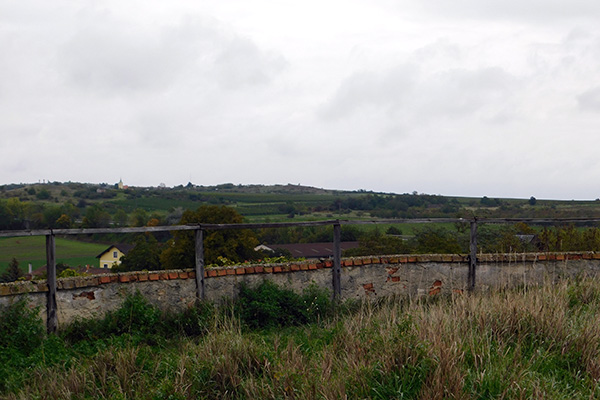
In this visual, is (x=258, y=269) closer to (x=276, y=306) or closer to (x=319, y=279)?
(x=276, y=306)

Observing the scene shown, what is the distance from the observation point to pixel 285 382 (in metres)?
4.09

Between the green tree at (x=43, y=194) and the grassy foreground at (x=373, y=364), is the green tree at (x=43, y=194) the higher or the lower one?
the higher one

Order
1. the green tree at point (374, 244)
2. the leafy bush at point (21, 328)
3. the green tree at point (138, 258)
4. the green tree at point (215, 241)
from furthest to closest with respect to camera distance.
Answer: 1. the green tree at point (215, 241)
2. the green tree at point (374, 244)
3. the green tree at point (138, 258)
4. the leafy bush at point (21, 328)

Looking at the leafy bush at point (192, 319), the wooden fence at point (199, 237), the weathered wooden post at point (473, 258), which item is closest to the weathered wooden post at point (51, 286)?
the wooden fence at point (199, 237)

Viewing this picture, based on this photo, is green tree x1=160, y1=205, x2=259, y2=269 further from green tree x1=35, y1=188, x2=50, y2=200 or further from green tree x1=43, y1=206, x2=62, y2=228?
green tree x1=35, y1=188, x2=50, y2=200

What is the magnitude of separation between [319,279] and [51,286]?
152 inches

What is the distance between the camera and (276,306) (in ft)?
25.1

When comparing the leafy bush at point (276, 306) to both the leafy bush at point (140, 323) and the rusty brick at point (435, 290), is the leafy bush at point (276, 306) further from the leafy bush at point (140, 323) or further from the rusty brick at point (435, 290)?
the rusty brick at point (435, 290)

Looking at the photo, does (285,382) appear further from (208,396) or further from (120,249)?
(120,249)

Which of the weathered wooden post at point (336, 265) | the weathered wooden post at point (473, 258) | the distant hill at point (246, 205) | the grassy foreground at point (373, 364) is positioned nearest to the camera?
the grassy foreground at point (373, 364)

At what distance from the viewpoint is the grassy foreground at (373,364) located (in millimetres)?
3891

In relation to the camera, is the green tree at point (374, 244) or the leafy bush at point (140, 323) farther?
the green tree at point (374, 244)

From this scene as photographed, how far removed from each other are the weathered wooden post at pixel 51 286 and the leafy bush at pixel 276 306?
7.67 ft

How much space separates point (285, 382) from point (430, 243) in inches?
469
